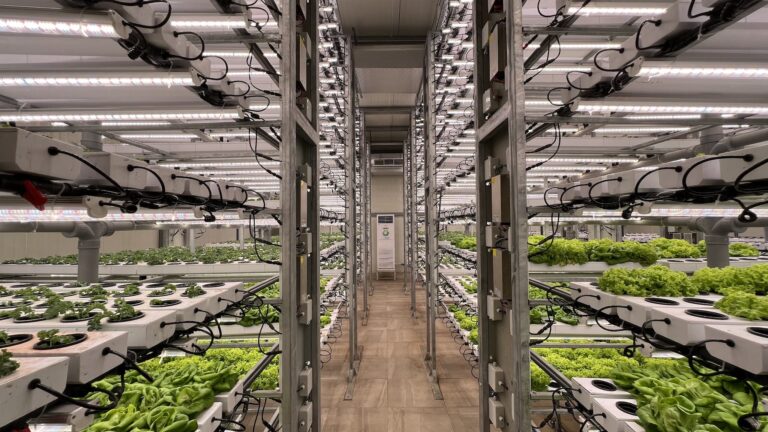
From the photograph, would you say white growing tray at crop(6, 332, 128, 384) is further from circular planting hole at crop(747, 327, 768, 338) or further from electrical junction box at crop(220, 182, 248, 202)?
circular planting hole at crop(747, 327, 768, 338)

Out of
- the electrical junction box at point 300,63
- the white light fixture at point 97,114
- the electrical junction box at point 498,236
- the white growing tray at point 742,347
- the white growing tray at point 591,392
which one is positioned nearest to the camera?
the white growing tray at point 742,347

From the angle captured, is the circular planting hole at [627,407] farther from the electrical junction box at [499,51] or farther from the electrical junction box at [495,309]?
the electrical junction box at [499,51]

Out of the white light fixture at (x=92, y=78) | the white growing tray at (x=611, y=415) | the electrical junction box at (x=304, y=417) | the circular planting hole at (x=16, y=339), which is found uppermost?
the white light fixture at (x=92, y=78)

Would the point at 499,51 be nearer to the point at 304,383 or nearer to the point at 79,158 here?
the point at 79,158

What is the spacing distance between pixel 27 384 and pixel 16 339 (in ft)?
1.79

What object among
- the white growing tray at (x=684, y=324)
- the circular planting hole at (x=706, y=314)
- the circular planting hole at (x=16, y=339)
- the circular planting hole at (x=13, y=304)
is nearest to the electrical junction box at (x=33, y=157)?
the circular planting hole at (x=16, y=339)

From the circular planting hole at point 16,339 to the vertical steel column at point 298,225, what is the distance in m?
0.95

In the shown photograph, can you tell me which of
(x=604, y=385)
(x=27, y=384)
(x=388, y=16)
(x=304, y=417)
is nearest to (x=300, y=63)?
(x=27, y=384)

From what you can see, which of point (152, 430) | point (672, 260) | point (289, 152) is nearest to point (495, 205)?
point (289, 152)

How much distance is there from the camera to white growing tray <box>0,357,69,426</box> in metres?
0.82

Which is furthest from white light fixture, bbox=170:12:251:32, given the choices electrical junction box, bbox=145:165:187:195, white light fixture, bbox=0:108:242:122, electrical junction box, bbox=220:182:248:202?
electrical junction box, bbox=145:165:187:195

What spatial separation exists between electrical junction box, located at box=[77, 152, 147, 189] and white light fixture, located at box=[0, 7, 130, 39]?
1.58ft

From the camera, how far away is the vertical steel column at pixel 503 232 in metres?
1.68

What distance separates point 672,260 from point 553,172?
190 centimetres
